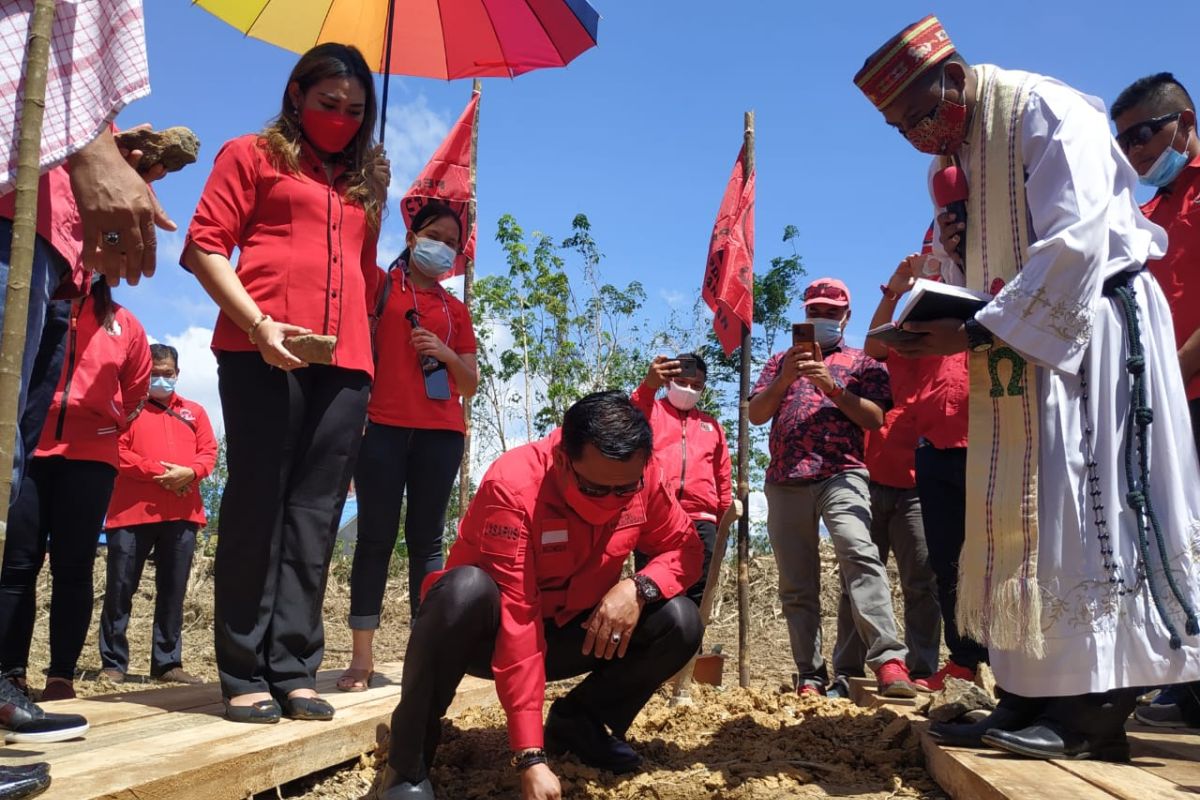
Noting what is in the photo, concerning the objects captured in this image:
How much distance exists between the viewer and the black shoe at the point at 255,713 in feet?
9.76

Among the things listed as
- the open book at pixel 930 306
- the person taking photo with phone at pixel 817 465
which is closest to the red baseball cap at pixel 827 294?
the person taking photo with phone at pixel 817 465

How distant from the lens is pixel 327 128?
3242 millimetres

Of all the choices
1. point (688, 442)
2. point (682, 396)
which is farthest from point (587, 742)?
point (682, 396)

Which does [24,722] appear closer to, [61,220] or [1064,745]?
[61,220]

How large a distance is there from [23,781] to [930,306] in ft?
7.58

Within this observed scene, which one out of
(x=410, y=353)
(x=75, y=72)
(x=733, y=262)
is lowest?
(x=410, y=353)

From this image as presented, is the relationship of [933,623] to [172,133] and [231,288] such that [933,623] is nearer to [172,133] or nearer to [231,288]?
[231,288]

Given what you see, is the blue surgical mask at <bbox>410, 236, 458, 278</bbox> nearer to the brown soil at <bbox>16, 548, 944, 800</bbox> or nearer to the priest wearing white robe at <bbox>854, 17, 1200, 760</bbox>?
the brown soil at <bbox>16, 548, 944, 800</bbox>

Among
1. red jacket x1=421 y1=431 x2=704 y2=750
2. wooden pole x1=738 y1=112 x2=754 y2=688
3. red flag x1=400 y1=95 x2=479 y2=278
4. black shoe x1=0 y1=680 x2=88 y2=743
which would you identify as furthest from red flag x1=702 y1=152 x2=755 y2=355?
black shoe x1=0 y1=680 x2=88 y2=743

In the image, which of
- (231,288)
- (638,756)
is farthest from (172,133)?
(638,756)

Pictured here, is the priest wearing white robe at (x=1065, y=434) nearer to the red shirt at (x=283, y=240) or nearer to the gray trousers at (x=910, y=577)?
the red shirt at (x=283, y=240)

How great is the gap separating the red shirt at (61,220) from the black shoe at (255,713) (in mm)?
1342

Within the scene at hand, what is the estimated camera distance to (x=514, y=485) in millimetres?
2822

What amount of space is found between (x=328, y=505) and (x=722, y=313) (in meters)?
3.45
